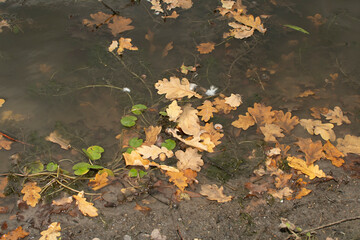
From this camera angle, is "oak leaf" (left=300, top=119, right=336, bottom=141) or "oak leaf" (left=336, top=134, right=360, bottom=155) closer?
"oak leaf" (left=336, top=134, right=360, bottom=155)

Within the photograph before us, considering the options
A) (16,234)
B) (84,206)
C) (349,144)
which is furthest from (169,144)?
(349,144)

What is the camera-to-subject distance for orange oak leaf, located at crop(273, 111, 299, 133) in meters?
3.21

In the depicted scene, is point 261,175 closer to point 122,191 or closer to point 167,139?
point 167,139

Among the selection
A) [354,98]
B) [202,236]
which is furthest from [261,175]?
[354,98]

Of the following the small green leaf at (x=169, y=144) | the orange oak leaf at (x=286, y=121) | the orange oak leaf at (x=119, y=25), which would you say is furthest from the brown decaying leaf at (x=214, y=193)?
the orange oak leaf at (x=119, y=25)

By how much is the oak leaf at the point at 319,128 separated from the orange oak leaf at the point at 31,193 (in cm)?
240

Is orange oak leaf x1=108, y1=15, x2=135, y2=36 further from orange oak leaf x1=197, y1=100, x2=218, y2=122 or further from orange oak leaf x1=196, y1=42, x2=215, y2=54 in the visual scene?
orange oak leaf x1=197, y1=100, x2=218, y2=122

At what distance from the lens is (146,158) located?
2.96m

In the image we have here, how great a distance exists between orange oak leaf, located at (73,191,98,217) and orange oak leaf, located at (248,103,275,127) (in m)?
1.64

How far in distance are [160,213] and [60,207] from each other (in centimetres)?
78

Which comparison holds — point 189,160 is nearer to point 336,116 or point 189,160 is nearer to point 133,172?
point 133,172

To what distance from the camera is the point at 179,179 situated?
283cm

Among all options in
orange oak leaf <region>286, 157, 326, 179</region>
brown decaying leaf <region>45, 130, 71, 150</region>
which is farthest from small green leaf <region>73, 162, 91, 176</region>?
orange oak leaf <region>286, 157, 326, 179</region>

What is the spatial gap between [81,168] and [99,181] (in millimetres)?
187
